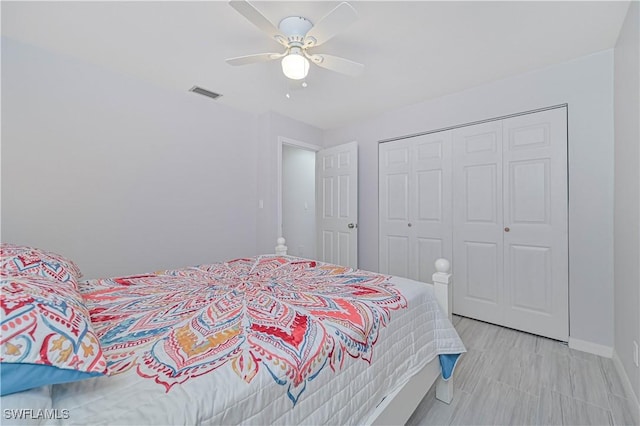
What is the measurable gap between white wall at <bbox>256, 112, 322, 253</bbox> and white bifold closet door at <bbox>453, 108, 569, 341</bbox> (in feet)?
6.73

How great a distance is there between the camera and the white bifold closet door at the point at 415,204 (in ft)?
9.80

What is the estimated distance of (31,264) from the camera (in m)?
1.12

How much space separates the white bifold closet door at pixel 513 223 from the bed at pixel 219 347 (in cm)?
145

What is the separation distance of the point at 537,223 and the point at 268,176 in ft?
9.14

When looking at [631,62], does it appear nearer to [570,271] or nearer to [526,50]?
[526,50]

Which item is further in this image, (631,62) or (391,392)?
(631,62)

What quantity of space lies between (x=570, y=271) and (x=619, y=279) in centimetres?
36

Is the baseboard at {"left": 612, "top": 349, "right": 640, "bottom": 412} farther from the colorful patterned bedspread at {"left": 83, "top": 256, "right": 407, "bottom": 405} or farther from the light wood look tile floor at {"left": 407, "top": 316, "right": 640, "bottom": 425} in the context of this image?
the colorful patterned bedspread at {"left": 83, "top": 256, "right": 407, "bottom": 405}

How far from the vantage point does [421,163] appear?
3141 millimetres

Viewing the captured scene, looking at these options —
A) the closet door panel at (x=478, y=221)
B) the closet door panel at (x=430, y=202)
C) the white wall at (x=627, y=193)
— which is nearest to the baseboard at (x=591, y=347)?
the white wall at (x=627, y=193)

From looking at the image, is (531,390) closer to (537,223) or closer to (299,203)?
(537,223)

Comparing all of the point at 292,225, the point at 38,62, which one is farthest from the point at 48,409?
the point at 292,225

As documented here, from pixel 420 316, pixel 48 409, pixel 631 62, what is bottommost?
pixel 420 316

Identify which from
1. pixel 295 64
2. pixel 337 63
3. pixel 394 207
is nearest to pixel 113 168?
pixel 295 64
